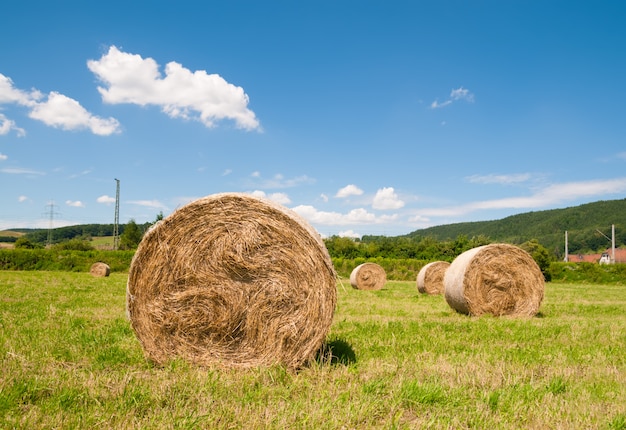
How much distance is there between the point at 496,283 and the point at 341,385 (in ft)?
25.8

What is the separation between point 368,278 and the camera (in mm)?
23297

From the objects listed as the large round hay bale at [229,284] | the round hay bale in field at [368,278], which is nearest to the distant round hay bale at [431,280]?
the round hay bale in field at [368,278]

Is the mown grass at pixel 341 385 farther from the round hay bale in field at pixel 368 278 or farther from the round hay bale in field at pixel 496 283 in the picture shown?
the round hay bale in field at pixel 368 278

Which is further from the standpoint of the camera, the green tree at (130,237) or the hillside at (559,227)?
the hillside at (559,227)

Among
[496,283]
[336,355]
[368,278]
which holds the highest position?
[496,283]

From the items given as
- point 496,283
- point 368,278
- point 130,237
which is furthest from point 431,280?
point 130,237

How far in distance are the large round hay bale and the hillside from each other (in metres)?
84.9

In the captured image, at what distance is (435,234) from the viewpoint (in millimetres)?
122562

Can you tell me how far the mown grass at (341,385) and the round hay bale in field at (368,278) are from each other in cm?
A: 1527

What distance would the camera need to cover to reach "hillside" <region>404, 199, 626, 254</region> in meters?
93.5

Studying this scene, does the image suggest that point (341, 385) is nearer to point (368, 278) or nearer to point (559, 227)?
point (368, 278)

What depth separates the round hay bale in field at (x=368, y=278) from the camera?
75.6 ft

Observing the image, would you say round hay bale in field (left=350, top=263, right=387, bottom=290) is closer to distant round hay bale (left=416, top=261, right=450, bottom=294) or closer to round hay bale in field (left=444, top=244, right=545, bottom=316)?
distant round hay bale (left=416, top=261, right=450, bottom=294)

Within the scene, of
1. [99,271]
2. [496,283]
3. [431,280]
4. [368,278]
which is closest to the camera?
[496,283]
